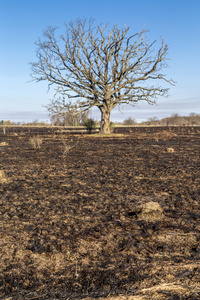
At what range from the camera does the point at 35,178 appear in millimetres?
6051

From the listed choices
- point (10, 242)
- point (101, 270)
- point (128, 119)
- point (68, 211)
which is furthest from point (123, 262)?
point (128, 119)

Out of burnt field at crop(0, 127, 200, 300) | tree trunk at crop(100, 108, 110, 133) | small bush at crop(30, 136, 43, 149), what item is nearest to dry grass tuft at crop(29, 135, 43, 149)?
small bush at crop(30, 136, 43, 149)

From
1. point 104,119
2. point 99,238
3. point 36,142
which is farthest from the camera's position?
point 104,119

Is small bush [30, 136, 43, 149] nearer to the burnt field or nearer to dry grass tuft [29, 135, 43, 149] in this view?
dry grass tuft [29, 135, 43, 149]

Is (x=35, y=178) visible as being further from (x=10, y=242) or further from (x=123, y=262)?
(x=123, y=262)

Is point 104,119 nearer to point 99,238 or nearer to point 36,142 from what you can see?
point 36,142

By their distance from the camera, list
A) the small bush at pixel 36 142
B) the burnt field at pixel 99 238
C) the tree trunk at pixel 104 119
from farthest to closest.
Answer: the tree trunk at pixel 104 119 → the small bush at pixel 36 142 → the burnt field at pixel 99 238

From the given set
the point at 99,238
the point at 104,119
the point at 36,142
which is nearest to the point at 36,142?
the point at 36,142

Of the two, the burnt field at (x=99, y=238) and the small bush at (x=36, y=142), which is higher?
the small bush at (x=36, y=142)

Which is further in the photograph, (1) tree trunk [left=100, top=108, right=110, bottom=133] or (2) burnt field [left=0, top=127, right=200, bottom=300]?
(1) tree trunk [left=100, top=108, right=110, bottom=133]

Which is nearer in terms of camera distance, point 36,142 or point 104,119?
point 36,142

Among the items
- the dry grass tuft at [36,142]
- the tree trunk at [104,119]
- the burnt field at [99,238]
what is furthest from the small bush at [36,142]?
the tree trunk at [104,119]

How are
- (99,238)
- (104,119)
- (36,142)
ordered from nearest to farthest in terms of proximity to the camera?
1. (99,238)
2. (36,142)
3. (104,119)

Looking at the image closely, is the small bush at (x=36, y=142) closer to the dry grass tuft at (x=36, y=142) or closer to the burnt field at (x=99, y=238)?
the dry grass tuft at (x=36, y=142)
